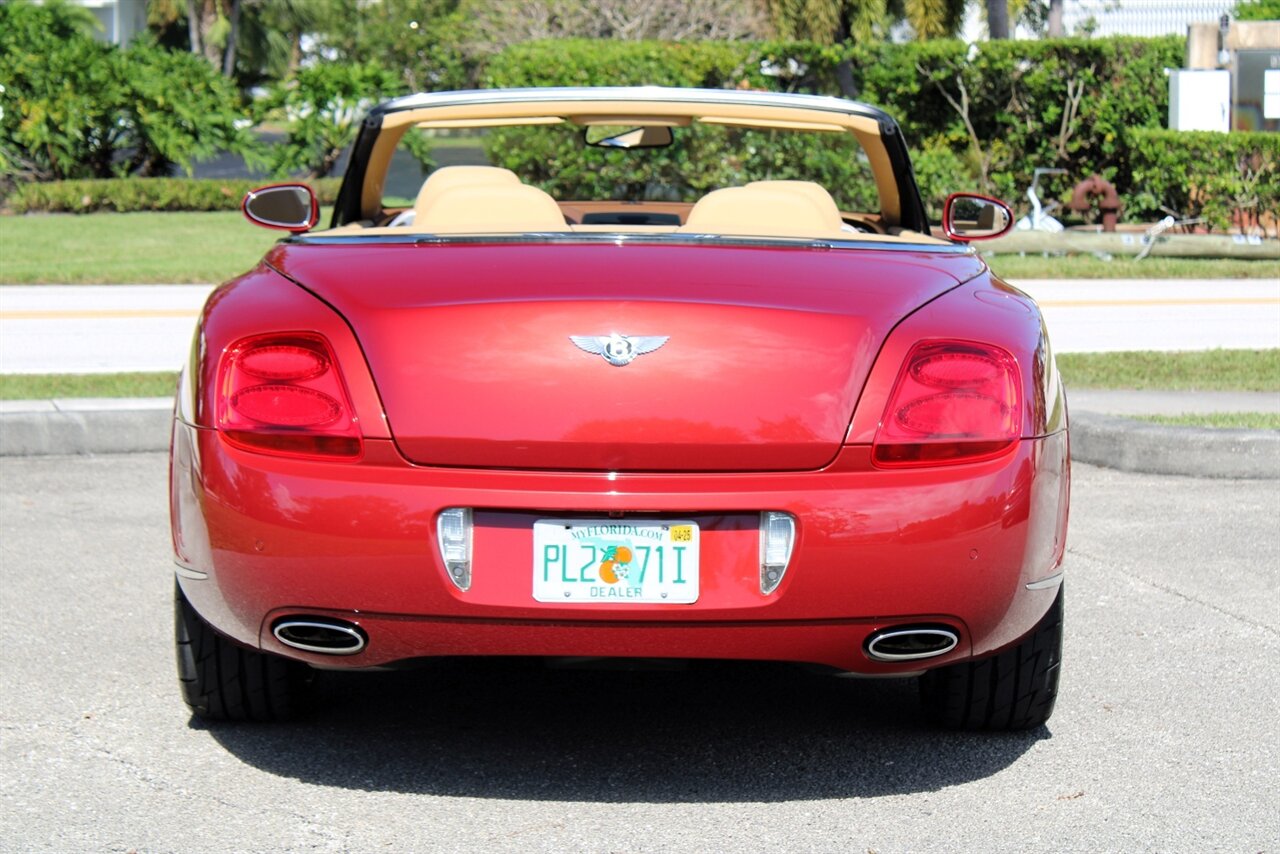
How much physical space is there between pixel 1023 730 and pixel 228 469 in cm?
180

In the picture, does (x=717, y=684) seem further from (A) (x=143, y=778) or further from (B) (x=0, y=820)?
(B) (x=0, y=820)

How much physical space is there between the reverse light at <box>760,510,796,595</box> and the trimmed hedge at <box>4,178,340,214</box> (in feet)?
63.0

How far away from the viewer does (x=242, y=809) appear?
3639mm

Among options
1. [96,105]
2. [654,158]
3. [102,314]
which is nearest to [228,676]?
[102,314]

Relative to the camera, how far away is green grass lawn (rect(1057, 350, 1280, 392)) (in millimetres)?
9367

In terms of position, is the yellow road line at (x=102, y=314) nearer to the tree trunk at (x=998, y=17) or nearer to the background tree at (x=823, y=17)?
the tree trunk at (x=998, y=17)

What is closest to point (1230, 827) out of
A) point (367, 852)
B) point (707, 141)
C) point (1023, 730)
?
point (1023, 730)

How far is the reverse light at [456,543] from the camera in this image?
3.42m

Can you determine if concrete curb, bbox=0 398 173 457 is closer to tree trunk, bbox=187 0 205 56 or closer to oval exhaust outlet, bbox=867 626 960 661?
oval exhaust outlet, bbox=867 626 960 661

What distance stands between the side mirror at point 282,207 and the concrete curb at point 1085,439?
3135mm

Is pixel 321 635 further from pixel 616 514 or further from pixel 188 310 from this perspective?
pixel 188 310

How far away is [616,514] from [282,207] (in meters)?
1.94

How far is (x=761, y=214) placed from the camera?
438 centimetres

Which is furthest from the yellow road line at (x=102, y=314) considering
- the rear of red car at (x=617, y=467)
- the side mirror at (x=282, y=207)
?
the rear of red car at (x=617, y=467)
